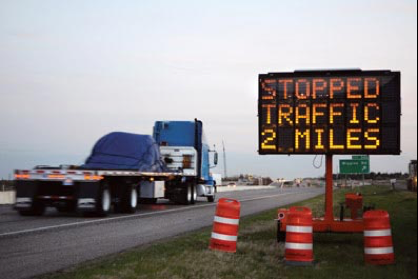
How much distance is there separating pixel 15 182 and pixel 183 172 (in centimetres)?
1133

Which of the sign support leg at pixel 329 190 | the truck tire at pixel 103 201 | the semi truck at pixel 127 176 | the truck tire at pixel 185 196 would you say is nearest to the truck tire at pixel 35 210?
the semi truck at pixel 127 176

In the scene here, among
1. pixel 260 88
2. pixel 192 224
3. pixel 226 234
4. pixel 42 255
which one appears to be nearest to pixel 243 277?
pixel 226 234

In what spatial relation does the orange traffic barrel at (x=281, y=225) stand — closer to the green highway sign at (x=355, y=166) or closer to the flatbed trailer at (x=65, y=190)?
the flatbed trailer at (x=65, y=190)

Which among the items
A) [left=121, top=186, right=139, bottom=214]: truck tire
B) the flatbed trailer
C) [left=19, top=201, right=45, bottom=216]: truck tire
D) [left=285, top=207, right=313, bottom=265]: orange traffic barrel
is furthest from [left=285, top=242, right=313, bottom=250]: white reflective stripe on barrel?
[left=121, top=186, right=139, bottom=214]: truck tire

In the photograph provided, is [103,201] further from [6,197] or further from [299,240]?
[299,240]

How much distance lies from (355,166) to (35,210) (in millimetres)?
43699

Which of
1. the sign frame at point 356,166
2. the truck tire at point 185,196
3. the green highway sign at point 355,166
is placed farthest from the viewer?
the green highway sign at point 355,166

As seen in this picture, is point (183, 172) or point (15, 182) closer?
point (15, 182)

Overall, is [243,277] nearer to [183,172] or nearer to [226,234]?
[226,234]

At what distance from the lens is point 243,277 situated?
9.59 m

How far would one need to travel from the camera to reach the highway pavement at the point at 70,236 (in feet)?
37.2

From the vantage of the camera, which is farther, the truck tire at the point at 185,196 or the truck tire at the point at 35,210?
the truck tire at the point at 185,196

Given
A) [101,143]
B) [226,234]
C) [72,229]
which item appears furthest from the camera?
[101,143]

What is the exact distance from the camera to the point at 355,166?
61.3m
